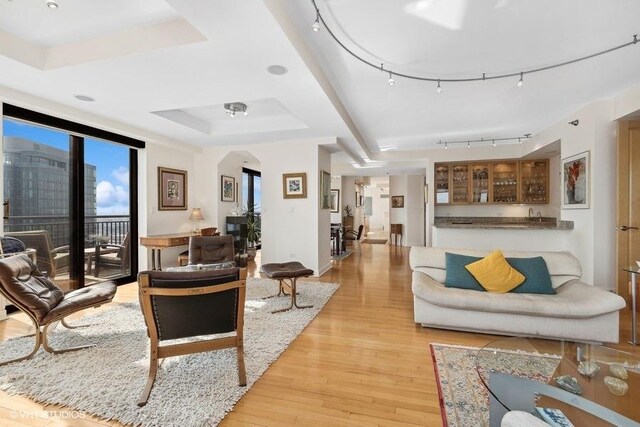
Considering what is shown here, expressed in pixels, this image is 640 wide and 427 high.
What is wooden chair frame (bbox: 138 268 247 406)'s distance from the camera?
1.86 meters

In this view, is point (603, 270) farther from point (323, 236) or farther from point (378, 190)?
point (378, 190)

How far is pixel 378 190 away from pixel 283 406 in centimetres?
1577

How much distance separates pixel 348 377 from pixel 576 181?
14.2 feet

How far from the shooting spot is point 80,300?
8.41 feet

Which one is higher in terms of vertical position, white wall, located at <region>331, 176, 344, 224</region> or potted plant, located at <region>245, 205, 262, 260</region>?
white wall, located at <region>331, 176, 344, 224</region>

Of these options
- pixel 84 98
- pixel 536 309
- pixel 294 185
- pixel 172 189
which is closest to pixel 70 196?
pixel 84 98

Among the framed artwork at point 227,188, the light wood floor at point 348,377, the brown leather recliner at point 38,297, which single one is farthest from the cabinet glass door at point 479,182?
the brown leather recliner at point 38,297

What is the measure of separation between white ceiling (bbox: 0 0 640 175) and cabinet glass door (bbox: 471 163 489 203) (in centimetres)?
264

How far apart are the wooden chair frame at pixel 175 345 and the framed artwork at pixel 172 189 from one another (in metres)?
3.84

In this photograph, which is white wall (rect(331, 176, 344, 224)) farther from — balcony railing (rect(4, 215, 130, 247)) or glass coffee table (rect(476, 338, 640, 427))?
glass coffee table (rect(476, 338, 640, 427))

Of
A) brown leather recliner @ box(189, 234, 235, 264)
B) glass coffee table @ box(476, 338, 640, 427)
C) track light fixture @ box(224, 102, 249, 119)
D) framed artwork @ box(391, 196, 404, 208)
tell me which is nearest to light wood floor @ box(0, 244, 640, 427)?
glass coffee table @ box(476, 338, 640, 427)

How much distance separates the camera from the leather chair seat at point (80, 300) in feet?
7.84

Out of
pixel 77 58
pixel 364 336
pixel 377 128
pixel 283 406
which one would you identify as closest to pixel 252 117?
pixel 377 128

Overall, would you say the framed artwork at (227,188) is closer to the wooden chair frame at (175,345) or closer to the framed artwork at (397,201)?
the wooden chair frame at (175,345)
